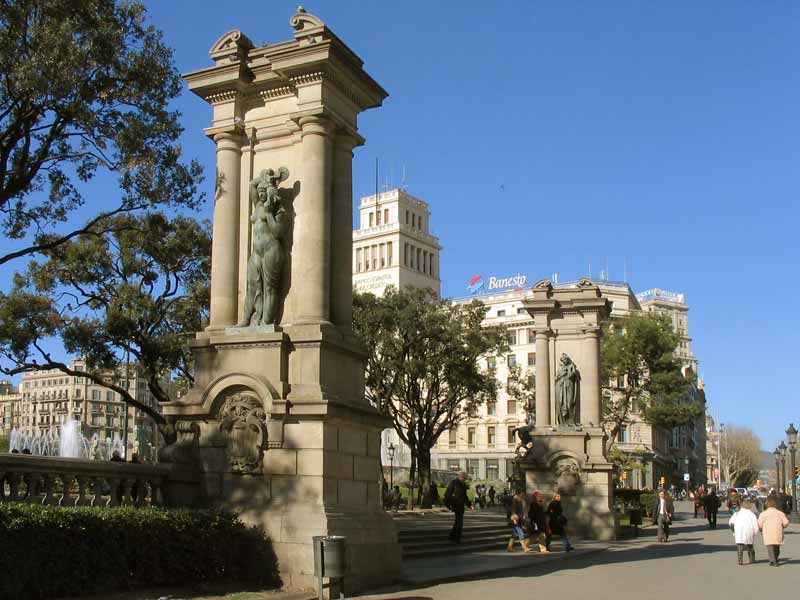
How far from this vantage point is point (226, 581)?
1295cm

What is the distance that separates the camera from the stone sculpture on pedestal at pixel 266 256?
1492 centimetres

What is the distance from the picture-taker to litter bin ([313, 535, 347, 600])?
12.1 metres

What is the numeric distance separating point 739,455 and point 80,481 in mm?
153617

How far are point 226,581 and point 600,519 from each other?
18.7 m

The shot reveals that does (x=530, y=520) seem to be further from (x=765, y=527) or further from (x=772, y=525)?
(x=772, y=525)

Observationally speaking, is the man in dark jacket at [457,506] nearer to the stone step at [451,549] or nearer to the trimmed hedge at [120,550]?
the stone step at [451,549]

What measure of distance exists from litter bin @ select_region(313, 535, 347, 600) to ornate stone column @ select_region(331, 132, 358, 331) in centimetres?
428

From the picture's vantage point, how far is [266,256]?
49.1ft

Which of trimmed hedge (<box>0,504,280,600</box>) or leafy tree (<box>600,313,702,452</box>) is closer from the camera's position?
trimmed hedge (<box>0,504,280,600</box>)

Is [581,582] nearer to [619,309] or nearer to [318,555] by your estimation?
[318,555]

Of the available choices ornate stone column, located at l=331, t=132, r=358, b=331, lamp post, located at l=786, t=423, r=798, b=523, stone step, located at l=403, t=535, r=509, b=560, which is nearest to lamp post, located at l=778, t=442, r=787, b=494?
lamp post, located at l=786, t=423, r=798, b=523

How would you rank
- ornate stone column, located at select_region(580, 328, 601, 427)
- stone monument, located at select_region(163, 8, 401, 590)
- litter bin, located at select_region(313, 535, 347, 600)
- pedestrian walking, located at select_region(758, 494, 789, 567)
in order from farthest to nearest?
ornate stone column, located at select_region(580, 328, 601, 427)
pedestrian walking, located at select_region(758, 494, 789, 567)
stone monument, located at select_region(163, 8, 401, 590)
litter bin, located at select_region(313, 535, 347, 600)

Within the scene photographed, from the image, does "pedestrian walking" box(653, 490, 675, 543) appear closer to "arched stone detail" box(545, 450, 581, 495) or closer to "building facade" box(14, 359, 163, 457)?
"arched stone detail" box(545, 450, 581, 495)

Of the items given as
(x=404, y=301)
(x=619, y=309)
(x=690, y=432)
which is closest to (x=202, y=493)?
(x=404, y=301)
